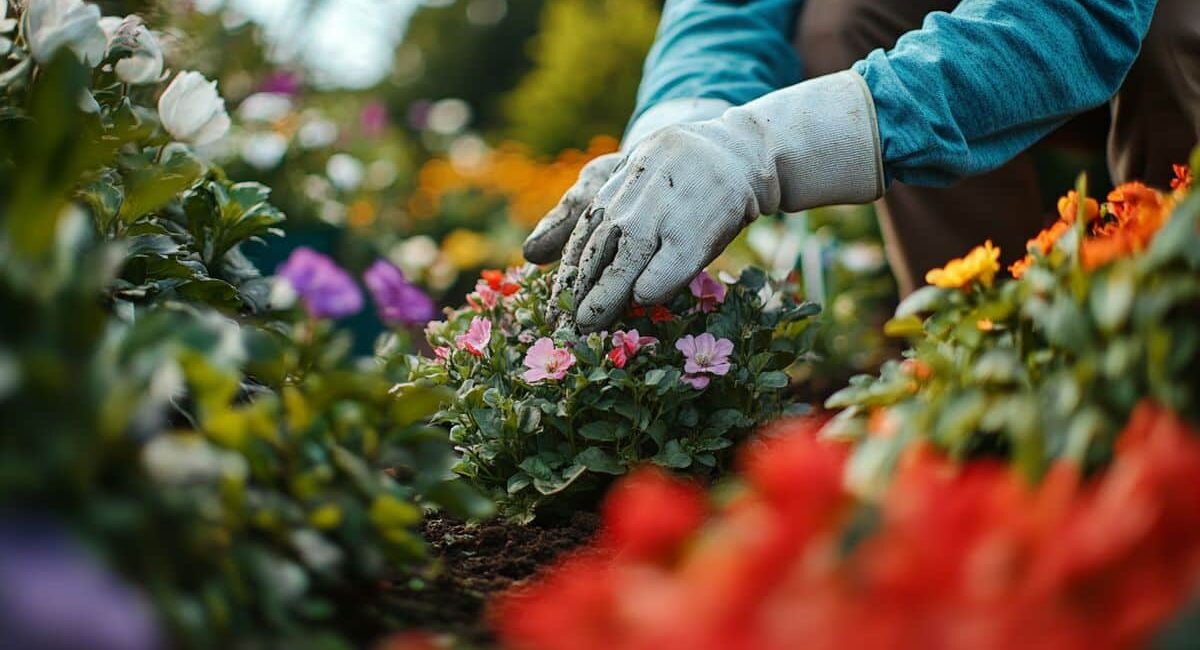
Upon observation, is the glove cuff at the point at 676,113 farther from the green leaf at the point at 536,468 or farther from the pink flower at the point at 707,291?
the green leaf at the point at 536,468

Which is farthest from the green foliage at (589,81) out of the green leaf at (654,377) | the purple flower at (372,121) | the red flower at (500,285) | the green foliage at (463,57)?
the green leaf at (654,377)

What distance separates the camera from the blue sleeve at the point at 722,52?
77.4 inches

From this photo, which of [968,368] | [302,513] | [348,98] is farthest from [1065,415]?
[348,98]

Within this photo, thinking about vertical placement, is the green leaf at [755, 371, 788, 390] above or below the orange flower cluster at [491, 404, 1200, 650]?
above

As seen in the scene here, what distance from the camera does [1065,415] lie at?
829 mm

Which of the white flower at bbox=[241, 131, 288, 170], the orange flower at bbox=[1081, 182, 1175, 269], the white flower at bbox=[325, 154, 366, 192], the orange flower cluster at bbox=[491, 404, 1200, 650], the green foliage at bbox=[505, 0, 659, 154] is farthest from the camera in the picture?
the green foliage at bbox=[505, 0, 659, 154]

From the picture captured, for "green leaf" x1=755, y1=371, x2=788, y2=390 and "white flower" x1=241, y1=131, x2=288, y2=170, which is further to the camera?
"white flower" x1=241, y1=131, x2=288, y2=170

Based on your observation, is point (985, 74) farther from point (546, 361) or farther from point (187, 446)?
point (187, 446)

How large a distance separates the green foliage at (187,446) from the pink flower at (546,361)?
31 centimetres

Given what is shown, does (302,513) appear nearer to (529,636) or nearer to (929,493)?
(529,636)

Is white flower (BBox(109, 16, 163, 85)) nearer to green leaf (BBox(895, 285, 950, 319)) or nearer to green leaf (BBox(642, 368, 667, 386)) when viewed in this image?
green leaf (BBox(642, 368, 667, 386))

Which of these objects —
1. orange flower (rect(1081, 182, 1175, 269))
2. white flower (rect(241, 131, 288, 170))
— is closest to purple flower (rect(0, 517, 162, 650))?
orange flower (rect(1081, 182, 1175, 269))

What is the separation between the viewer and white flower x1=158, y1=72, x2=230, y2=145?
4.36 ft

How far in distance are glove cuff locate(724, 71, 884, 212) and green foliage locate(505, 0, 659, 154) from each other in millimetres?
4028
